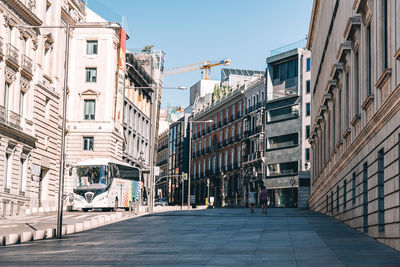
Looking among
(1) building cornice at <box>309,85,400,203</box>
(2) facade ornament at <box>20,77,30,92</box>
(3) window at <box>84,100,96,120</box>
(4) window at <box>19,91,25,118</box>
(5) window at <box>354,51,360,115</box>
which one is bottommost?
(1) building cornice at <box>309,85,400,203</box>

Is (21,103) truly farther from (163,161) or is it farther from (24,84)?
(163,161)

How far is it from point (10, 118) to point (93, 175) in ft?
24.1

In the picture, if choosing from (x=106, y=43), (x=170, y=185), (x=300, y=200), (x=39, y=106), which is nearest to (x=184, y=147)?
(x=170, y=185)

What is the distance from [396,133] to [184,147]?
367 ft

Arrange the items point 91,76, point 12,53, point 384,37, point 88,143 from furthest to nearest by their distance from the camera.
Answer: point 91,76
point 88,143
point 12,53
point 384,37

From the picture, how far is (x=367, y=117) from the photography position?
71.9ft

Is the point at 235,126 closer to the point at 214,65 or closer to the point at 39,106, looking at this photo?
the point at 39,106

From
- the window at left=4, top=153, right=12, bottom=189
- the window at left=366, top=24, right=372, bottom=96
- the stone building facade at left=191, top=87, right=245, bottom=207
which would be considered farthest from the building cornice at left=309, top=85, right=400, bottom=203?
the stone building facade at left=191, top=87, right=245, bottom=207

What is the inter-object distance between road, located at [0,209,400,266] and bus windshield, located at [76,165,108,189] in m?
21.2

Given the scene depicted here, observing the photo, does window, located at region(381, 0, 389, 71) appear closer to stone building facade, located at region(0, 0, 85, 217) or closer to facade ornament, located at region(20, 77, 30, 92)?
stone building facade, located at region(0, 0, 85, 217)

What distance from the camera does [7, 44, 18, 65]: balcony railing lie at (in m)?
43.0

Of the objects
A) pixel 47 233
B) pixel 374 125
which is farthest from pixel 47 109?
pixel 374 125

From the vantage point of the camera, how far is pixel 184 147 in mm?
127750

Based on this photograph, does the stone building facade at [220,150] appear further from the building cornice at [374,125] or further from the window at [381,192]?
the window at [381,192]
